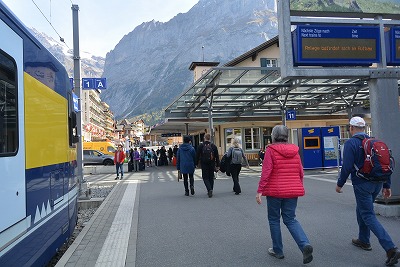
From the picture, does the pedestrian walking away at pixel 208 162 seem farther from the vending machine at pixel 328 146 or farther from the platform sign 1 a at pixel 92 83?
the vending machine at pixel 328 146

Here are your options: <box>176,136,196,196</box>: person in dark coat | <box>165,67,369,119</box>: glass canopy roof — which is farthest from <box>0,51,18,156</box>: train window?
<box>176,136,196,196</box>: person in dark coat

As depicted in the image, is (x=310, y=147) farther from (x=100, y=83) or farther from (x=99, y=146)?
(x=99, y=146)

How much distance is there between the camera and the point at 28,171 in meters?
3.54

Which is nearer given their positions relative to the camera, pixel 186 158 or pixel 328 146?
pixel 186 158

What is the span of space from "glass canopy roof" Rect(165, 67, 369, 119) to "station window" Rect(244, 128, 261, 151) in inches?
106

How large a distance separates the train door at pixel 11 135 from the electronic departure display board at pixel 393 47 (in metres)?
7.01

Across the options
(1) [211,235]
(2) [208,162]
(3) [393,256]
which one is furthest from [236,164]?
(3) [393,256]

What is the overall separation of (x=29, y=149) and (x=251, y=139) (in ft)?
77.6

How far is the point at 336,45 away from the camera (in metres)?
7.34

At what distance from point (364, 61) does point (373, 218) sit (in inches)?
160

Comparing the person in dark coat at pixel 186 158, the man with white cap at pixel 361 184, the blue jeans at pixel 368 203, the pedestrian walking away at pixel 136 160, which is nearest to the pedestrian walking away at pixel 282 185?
the man with white cap at pixel 361 184

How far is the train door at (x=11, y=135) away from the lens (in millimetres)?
3047

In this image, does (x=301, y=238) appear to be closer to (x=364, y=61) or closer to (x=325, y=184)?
(x=364, y=61)

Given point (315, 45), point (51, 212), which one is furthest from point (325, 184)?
point (51, 212)
